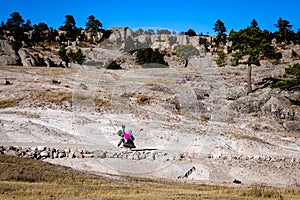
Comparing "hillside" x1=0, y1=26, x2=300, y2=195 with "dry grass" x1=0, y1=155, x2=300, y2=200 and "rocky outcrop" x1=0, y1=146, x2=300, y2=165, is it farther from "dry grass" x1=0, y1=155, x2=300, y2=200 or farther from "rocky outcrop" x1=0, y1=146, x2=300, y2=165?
"dry grass" x1=0, y1=155, x2=300, y2=200

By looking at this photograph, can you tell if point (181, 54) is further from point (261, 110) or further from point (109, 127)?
point (109, 127)

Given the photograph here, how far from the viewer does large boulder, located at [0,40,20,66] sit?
85000 millimetres

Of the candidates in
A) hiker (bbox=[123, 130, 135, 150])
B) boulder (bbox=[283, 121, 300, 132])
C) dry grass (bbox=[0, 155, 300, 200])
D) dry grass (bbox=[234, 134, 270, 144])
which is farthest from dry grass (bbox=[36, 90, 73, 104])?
boulder (bbox=[283, 121, 300, 132])

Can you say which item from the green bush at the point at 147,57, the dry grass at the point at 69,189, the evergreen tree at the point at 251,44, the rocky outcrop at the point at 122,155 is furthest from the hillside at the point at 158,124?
the green bush at the point at 147,57

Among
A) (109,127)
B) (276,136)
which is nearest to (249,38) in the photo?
(276,136)

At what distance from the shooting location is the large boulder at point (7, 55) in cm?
8500

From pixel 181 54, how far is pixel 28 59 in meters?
70.3

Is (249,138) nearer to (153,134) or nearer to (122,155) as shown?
(153,134)

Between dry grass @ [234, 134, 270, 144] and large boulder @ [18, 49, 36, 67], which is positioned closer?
dry grass @ [234, 134, 270, 144]

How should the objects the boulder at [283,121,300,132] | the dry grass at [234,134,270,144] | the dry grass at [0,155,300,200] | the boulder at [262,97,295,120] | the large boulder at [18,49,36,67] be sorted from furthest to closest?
the large boulder at [18,49,36,67] < the boulder at [262,97,295,120] < the boulder at [283,121,300,132] < the dry grass at [234,134,270,144] < the dry grass at [0,155,300,200]

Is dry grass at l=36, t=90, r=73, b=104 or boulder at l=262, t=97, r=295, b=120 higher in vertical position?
dry grass at l=36, t=90, r=73, b=104

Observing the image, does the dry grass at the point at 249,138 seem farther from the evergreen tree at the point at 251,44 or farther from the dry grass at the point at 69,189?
the evergreen tree at the point at 251,44

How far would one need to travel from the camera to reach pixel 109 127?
42.9 m

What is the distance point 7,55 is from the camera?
8856 centimetres
